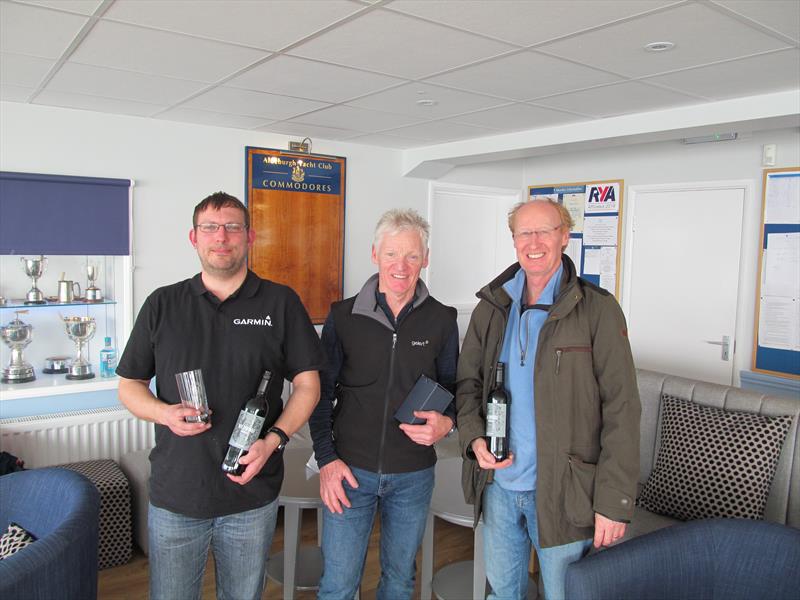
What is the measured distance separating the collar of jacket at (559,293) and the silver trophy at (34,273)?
2832 mm

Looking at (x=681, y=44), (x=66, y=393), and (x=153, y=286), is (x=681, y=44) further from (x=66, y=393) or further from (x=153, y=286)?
(x=66, y=393)

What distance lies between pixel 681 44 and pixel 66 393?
363 cm

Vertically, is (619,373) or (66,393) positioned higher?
(619,373)

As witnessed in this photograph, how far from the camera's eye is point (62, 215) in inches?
142

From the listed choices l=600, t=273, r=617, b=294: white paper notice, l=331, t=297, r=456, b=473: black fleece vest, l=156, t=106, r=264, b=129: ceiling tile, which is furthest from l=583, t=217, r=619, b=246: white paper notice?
l=331, t=297, r=456, b=473: black fleece vest

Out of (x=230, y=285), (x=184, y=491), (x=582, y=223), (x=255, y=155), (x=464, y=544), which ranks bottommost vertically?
(x=464, y=544)

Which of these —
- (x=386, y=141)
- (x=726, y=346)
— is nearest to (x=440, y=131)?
(x=386, y=141)

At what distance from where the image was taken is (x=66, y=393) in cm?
376

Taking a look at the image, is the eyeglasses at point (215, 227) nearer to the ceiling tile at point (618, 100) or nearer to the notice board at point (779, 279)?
the ceiling tile at point (618, 100)

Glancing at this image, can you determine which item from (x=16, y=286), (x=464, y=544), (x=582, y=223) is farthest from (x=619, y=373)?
(x=582, y=223)

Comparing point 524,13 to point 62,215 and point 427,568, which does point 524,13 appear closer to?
point 427,568

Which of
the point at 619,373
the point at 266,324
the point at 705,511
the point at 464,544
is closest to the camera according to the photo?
the point at 619,373

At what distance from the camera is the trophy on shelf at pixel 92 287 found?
12.5 feet

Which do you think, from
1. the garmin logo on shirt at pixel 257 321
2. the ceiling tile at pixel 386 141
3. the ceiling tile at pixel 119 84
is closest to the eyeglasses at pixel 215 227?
the garmin logo on shirt at pixel 257 321
